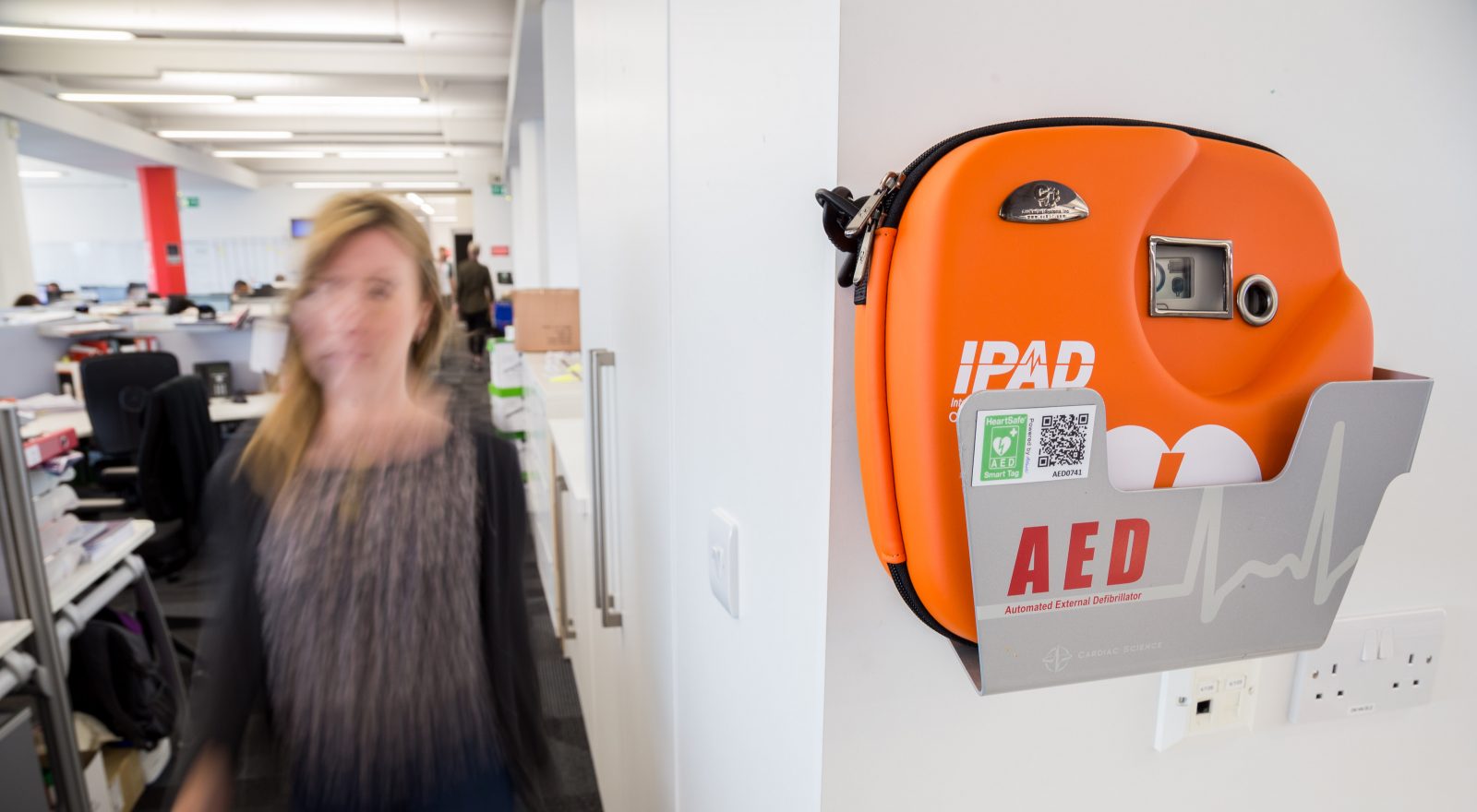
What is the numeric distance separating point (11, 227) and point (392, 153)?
497 cm

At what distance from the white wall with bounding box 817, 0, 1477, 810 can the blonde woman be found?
2.75 feet

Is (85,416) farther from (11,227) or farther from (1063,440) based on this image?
(11,227)

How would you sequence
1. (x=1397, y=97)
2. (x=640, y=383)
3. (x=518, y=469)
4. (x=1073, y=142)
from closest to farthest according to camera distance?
(x=1073, y=142) → (x=1397, y=97) → (x=640, y=383) → (x=518, y=469)

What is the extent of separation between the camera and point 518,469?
4.37 ft

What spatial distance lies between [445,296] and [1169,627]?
1.37 m

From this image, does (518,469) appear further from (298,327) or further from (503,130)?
(503,130)

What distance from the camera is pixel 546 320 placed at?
3818 millimetres

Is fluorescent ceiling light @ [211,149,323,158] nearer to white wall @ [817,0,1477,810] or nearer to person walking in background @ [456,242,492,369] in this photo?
person walking in background @ [456,242,492,369]

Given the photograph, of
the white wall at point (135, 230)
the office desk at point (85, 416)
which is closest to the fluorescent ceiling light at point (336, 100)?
the office desk at point (85, 416)

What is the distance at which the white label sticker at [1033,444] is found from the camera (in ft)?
1.50

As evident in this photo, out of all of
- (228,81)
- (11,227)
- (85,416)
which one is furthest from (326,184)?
(85,416)

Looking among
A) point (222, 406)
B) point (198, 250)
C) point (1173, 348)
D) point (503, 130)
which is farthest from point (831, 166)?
point (198, 250)

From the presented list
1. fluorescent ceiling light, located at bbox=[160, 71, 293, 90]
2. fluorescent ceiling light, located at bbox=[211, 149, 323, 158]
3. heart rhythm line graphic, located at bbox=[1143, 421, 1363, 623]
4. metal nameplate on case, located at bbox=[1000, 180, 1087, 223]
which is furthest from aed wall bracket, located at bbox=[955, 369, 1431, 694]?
fluorescent ceiling light, located at bbox=[211, 149, 323, 158]

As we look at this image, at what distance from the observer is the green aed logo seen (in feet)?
1.50
